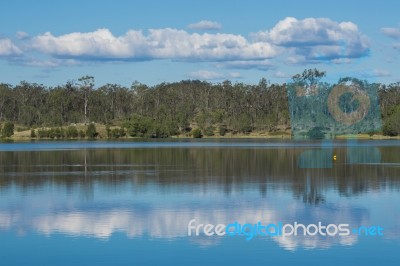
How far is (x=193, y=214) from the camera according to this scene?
34.6 metres

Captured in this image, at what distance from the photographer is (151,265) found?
957 inches

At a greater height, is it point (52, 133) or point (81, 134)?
point (52, 133)

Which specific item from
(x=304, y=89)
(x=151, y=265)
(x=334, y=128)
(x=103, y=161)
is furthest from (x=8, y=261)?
(x=304, y=89)

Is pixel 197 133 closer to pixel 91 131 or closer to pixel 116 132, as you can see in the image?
pixel 116 132

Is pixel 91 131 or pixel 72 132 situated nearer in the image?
pixel 91 131

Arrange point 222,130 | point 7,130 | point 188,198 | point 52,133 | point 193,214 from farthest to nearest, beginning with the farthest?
point 222,130 → point 7,130 → point 52,133 → point 188,198 → point 193,214

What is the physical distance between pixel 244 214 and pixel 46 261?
12.1m

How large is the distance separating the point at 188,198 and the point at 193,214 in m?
6.42

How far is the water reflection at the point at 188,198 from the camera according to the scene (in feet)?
103

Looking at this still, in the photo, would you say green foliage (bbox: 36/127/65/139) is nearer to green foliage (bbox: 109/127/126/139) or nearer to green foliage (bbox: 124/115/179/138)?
green foliage (bbox: 109/127/126/139)

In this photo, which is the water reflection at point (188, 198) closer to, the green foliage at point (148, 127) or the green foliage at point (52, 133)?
the green foliage at point (52, 133)

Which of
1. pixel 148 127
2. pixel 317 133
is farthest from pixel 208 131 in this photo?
pixel 317 133

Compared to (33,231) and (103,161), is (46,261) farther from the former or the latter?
(103,161)

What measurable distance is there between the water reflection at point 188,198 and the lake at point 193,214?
6 cm
